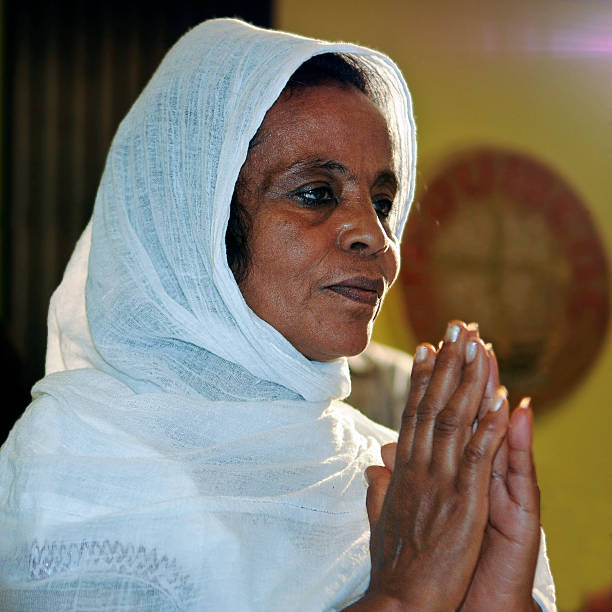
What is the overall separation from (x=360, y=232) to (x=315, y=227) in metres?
0.08

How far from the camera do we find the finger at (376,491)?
1251mm

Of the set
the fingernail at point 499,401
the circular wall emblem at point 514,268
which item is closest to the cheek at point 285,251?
the fingernail at point 499,401

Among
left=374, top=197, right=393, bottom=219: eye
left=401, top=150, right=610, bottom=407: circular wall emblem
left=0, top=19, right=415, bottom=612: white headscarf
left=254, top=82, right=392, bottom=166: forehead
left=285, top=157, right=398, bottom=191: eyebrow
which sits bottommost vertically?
left=401, top=150, right=610, bottom=407: circular wall emblem

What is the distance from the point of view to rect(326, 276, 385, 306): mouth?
1.41 metres

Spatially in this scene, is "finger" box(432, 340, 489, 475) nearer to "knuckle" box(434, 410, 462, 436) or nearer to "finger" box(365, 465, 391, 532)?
"knuckle" box(434, 410, 462, 436)

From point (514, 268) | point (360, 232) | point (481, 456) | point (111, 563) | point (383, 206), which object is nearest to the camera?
point (481, 456)

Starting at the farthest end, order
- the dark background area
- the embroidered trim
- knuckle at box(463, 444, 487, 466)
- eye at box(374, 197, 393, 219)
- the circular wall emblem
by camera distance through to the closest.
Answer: the dark background area, the circular wall emblem, eye at box(374, 197, 393, 219), the embroidered trim, knuckle at box(463, 444, 487, 466)

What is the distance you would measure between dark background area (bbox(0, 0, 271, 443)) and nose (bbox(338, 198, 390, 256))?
2.95 metres

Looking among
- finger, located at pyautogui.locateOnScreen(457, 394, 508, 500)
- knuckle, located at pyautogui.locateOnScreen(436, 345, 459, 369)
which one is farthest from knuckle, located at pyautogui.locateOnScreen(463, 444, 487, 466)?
knuckle, located at pyautogui.locateOnScreen(436, 345, 459, 369)

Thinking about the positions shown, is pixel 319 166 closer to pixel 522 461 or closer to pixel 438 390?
pixel 438 390

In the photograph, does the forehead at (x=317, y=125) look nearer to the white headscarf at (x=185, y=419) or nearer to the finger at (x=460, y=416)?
the white headscarf at (x=185, y=419)

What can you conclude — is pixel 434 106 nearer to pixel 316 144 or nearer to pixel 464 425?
pixel 316 144

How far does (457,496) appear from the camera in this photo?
1.11 metres

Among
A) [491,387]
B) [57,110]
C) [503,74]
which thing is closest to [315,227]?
[491,387]
